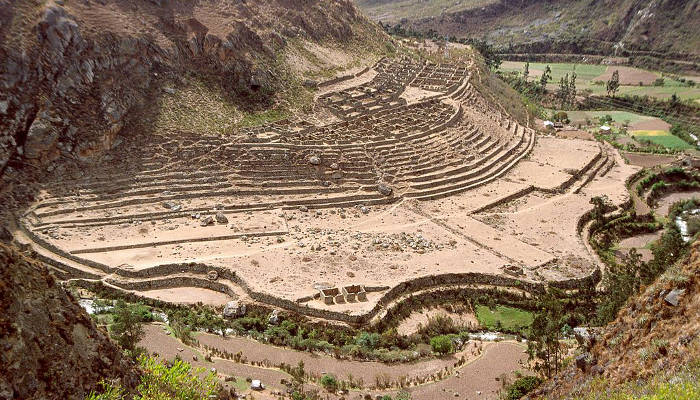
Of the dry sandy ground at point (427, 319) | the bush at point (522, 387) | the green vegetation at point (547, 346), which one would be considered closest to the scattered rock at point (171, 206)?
the dry sandy ground at point (427, 319)

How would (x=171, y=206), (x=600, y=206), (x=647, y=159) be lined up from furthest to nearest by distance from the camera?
(x=647, y=159) → (x=600, y=206) → (x=171, y=206)

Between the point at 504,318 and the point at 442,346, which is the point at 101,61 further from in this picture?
the point at 504,318

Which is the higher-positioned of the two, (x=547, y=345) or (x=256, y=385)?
(x=547, y=345)

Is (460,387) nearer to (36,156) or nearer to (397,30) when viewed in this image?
(36,156)

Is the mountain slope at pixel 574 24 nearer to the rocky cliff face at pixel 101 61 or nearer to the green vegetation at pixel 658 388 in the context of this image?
the rocky cliff face at pixel 101 61

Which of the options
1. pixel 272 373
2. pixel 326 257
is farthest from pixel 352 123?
pixel 272 373

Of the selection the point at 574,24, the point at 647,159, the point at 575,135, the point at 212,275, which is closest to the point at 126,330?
the point at 212,275
